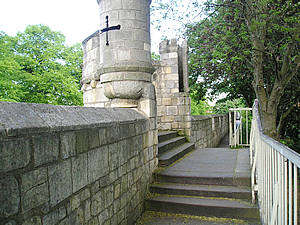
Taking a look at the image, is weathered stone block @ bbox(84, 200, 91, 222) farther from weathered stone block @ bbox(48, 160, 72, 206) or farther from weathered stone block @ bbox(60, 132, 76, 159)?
weathered stone block @ bbox(60, 132, 76, 159)

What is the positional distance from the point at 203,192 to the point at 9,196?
11.0ft

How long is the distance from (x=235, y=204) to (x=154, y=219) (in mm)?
1245

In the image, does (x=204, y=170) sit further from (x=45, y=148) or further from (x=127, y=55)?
(x=45, y=148)

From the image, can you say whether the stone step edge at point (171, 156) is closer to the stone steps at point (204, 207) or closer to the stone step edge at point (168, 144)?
the stone step edge at point (168, 144)

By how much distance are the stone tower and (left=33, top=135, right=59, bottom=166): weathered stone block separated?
8.06 feet

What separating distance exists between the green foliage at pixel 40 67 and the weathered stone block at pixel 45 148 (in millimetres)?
15727

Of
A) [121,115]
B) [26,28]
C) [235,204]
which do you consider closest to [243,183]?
[235,204]

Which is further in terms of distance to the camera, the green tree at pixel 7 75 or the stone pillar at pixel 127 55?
the green tree at pixel 7 75

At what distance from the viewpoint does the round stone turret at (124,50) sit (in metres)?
4.22

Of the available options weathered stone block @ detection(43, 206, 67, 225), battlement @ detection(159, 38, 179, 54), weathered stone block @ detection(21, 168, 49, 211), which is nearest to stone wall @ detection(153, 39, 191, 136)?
battlement @ detection(159, 38, 179, 54)

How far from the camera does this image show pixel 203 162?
19.0 ft

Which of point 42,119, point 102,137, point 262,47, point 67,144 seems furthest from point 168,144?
point 42,119

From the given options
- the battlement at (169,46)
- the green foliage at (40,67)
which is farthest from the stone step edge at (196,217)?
the green foliage at (40,67)

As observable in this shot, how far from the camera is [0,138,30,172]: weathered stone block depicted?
1422 mm
